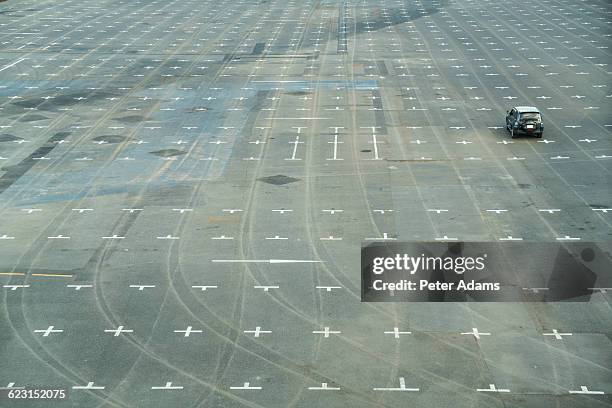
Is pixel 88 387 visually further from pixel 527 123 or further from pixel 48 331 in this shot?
pixel 527 123

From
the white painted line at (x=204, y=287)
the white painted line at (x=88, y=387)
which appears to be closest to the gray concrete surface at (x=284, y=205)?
the white painted line at (x=204, y=287)

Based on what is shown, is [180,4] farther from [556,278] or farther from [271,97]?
[556,278]

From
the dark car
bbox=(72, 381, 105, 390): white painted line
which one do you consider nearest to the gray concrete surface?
bbox=(72, 381, 105, 390): white painted line

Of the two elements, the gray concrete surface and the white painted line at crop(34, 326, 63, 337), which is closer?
the gray concrete surface

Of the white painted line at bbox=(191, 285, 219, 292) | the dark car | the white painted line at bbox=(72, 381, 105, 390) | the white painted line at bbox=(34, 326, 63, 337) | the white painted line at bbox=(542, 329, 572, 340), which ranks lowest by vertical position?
the dark car

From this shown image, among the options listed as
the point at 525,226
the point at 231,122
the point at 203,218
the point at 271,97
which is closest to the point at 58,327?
the point at 203,218

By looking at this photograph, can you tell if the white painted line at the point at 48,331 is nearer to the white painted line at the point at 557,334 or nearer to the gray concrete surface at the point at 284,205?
the gray concrete surface at the point at 284,205

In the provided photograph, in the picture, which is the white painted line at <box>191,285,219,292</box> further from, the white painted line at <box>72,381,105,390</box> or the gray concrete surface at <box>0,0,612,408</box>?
the white painted line at <box>72,381,105,390</box>

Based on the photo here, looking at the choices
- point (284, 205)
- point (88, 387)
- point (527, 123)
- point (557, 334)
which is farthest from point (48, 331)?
point (527, 123)
